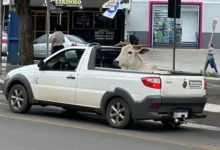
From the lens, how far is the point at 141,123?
12.4 m

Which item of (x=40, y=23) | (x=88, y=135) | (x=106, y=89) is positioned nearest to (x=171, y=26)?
(x=40, y=23)

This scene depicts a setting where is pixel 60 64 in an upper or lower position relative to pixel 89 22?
lower

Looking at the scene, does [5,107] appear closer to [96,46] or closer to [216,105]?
[96,46]

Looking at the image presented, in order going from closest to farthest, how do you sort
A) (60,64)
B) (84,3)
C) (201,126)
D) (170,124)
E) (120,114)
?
(120,114)
(170,124)
(201,126)
(60,64)
(84,3)

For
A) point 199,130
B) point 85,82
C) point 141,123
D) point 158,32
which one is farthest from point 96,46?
point 158,32

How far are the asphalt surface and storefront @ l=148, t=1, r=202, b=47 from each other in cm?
2840

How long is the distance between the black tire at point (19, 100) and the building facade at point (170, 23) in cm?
2802

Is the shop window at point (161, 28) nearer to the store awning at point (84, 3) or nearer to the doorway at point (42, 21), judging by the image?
the store awning at point (84, 3)

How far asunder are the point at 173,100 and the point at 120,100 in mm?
1105

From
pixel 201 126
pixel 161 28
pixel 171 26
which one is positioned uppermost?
pixel 171 26

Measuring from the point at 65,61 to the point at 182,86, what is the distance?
2.93 metres

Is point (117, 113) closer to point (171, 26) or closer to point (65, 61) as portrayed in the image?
point (65, 61)

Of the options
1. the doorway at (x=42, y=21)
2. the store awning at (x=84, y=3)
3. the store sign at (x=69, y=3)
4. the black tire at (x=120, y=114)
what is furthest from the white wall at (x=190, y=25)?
the black tire at (x=120, y=114)

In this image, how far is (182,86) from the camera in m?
10.9
